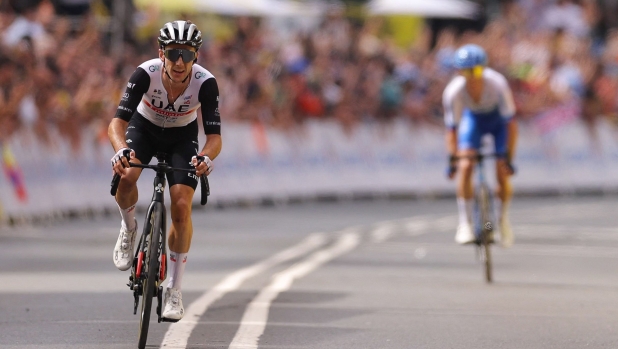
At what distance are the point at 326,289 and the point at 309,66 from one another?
623 inches

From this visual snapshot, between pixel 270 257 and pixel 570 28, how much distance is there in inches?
839

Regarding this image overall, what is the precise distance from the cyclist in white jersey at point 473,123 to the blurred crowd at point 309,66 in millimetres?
7873

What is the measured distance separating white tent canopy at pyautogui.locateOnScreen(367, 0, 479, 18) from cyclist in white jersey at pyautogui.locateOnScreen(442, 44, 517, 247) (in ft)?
59.5

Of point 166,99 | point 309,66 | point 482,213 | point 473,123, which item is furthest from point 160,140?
point 309,66

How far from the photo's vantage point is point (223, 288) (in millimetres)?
12867

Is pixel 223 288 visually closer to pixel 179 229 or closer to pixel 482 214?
pixel 482 214

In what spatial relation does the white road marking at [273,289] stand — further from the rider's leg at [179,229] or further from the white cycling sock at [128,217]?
the white cycling sock at [128,217]

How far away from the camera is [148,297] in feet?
28.9

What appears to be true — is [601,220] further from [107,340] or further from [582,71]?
[107,340]

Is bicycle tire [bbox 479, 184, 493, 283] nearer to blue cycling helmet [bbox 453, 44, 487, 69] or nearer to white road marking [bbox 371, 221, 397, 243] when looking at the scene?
blue cycling helmet [bbox 453, 44, 487, 69]

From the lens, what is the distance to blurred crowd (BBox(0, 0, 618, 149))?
21.8m

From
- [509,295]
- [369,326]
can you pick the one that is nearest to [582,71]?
[509,295]

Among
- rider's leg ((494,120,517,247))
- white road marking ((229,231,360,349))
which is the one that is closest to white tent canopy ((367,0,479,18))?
white road marking ((229,231,360,349))

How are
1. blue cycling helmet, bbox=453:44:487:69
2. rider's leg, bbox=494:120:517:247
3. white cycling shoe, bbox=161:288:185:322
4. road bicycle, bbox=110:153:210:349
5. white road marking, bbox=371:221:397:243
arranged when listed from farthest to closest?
1. white road marking, bbox=371:221:397:243
2. rider's leg, bbox=494:120:517:247
3. blue cycling helmet, bbox=453:44:487:69
4. white cycling shoe, bbox=161:288:185:322
5. road bicycle, bbox=110:153:210:349
